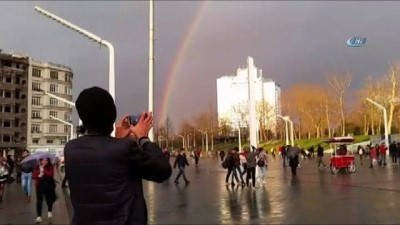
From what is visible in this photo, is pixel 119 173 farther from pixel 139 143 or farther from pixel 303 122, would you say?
pixel 303 122

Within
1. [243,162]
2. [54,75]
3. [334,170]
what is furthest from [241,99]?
[243,162]

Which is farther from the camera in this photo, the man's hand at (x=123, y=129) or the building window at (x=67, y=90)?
the building window at (x=67, y=90)

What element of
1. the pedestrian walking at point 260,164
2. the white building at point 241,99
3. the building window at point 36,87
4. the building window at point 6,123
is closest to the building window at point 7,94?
the building window at point 6,123

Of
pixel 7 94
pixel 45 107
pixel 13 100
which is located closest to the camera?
pixel 7 94

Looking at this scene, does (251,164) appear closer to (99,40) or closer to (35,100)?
(99,40)

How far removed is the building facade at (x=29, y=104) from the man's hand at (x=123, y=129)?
103 meters

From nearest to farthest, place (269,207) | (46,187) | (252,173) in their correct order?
(46,187) < (269,207) < (252,173)

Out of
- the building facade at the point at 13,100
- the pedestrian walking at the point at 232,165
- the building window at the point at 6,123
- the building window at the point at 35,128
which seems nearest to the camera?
the pedestrian walking at the point at 232,165

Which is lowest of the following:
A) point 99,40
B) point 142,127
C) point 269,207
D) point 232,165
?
point 269,207

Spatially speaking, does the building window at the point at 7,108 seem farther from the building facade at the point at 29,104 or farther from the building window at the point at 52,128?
the building window at the point at 52,128

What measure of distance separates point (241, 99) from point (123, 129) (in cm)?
10839

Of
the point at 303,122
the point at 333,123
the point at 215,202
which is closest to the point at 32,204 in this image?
the point at 215,202

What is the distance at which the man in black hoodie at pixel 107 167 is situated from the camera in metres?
2.88

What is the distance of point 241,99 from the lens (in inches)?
4375
